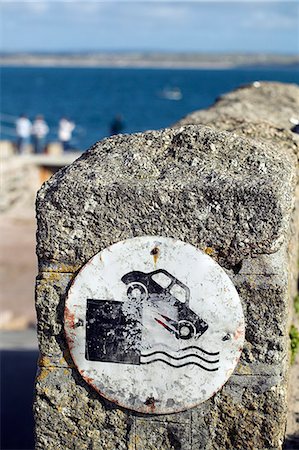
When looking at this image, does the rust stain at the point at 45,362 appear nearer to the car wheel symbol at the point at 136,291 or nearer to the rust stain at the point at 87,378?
the rust stain at the point at 87,378

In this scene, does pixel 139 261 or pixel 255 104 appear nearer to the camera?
pixel 139 261

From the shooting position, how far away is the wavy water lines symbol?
2955mm

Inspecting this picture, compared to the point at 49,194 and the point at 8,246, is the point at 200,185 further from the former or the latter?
the point at 8,246

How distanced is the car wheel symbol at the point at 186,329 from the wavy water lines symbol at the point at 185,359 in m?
0.05

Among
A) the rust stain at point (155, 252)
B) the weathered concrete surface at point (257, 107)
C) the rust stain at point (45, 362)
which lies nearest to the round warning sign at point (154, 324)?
the rust stain at point (155, 252)

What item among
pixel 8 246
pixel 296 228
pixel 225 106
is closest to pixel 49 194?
pixel 296 228

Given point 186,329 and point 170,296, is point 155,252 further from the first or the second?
point 186,329

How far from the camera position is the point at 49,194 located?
3.00m

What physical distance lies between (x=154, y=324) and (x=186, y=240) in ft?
1.07

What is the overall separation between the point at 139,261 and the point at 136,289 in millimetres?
104

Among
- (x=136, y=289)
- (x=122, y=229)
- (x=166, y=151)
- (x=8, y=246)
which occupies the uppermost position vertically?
(x=8, y=246)

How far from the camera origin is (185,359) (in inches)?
117

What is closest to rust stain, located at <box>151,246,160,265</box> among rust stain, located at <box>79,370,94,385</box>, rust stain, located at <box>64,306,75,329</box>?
rust stain, located at <box>64,306,75,329</box>

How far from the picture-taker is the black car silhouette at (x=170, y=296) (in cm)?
293
